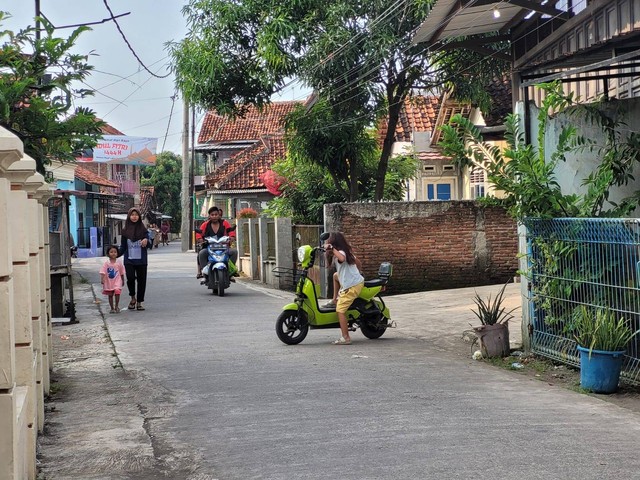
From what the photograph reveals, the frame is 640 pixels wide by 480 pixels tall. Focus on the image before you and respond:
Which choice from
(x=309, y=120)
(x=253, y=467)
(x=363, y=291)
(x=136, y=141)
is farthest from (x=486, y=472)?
(x=136, y=141)

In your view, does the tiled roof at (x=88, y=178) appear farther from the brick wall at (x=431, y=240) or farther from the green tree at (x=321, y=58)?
the brick wall at (x=431, y=240)

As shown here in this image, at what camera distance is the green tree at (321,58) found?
69.3 ft

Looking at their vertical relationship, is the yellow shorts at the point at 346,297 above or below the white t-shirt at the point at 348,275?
below

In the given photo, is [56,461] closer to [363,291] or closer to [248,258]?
[363,291]

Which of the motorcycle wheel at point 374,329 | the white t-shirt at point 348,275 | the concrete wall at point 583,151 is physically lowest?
the motorcycle wheel at point 374,329

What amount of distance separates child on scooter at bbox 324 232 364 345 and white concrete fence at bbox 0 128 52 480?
4449 mm

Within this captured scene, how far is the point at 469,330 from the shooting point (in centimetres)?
1334

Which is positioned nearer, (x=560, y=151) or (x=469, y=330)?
(x=560, y=151)

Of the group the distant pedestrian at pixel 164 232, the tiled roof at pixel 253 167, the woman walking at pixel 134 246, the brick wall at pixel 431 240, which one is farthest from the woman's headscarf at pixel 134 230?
the distant pedestrian at pixel 164 232

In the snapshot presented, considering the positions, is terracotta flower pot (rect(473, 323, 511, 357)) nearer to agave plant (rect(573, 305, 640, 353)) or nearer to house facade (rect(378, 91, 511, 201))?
agave plant (rect(573, 305, 640, 353))

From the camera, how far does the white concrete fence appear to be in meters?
4.11

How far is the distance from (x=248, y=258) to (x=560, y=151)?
18253 mm

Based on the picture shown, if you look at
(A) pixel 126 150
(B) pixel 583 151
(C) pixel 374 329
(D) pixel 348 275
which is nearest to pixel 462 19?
(B) pixel 583 151

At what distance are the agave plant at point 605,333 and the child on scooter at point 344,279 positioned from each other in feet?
12.5
